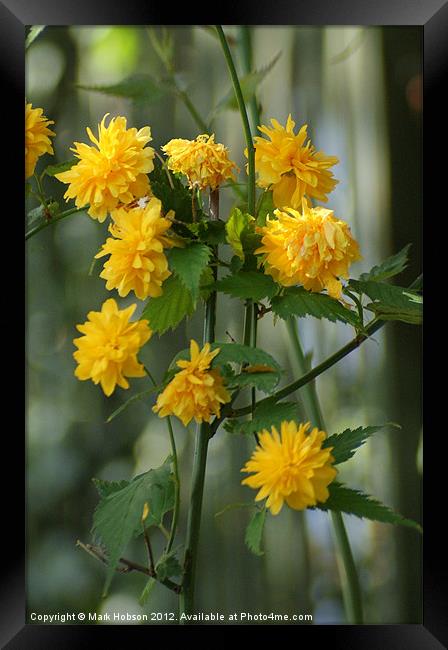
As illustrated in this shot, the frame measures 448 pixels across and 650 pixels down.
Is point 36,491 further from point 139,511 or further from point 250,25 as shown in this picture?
point 250,25

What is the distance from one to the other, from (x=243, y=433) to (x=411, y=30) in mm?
331

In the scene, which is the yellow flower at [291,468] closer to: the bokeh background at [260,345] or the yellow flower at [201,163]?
the bokeh background at [260,345]

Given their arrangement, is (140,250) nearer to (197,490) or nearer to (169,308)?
(169,308)

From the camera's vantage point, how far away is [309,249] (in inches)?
19.8

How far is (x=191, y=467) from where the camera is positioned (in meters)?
0.57

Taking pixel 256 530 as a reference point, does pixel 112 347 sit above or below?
above

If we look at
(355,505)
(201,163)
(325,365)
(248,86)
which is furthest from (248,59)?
(355,505)

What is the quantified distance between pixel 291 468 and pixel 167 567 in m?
0.11

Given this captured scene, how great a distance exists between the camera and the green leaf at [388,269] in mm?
560

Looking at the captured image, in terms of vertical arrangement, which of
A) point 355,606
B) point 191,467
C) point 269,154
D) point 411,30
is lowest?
point 355,606

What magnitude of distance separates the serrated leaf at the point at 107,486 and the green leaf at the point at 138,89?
0.95ft

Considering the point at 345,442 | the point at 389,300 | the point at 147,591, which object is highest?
the point at 389,300

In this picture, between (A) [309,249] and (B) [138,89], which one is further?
(B) [138,89]
